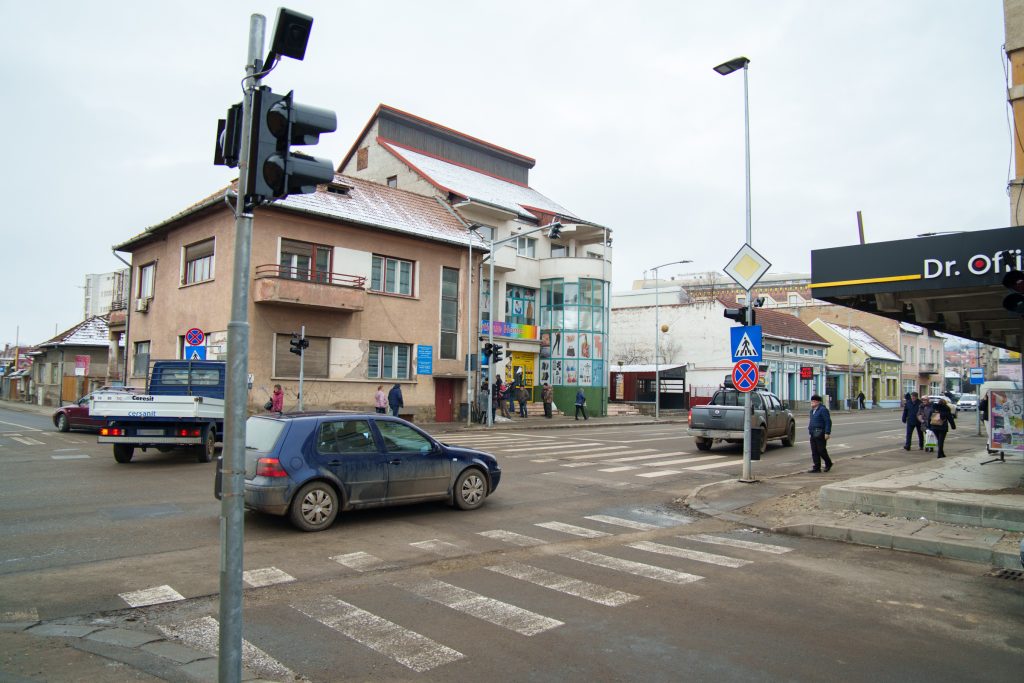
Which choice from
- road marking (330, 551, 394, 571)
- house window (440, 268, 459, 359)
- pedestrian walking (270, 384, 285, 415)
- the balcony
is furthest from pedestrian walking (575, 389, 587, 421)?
road marking (330, 551, 394, 571)

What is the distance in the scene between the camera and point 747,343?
13484 mm

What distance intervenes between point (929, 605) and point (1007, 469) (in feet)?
33.1

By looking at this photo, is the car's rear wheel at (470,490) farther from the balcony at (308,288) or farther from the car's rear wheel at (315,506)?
the balcony at (308,288)

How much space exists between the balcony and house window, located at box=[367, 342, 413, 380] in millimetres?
2423

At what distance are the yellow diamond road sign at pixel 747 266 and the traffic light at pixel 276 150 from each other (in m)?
10.9

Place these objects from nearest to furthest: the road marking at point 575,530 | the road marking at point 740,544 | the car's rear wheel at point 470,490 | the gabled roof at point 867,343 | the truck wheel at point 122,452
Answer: the road marking at point 740,544
the road marking at point 575,530
the car's rear wheel at point 470,490
the truck wheel at point 122,452
the gabled roof at point 867,343

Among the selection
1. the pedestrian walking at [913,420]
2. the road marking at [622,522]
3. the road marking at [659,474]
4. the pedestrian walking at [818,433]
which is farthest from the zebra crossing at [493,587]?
the pedestrian walking at [913,420]

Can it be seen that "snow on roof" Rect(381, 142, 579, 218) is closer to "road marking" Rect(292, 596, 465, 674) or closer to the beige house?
the beige house

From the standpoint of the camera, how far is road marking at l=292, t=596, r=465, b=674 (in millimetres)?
4742

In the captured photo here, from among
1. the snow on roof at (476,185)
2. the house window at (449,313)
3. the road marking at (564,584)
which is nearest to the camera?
the road marking at (564,584)

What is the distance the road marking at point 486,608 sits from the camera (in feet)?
17.7

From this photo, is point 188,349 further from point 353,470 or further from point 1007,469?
point 1007,469

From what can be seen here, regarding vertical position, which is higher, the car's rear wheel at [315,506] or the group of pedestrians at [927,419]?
the group of pedestrians at [927,419]

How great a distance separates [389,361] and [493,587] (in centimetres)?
2443
